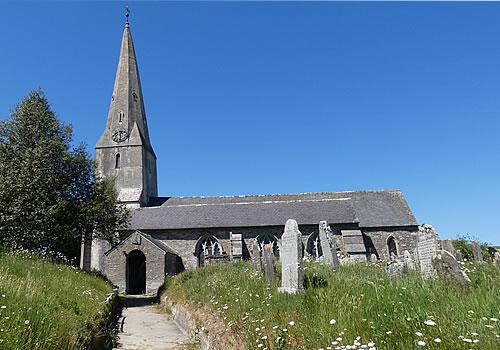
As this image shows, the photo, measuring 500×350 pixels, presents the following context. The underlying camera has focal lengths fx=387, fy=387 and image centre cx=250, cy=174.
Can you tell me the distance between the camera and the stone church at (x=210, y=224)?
87.7ft

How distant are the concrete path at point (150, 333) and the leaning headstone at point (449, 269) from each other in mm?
5388

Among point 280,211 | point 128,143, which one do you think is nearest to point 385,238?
point 280,211

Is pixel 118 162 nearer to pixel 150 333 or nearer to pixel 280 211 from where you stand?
pixel 280 211

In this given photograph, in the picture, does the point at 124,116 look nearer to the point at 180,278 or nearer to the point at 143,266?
the point at 143,266

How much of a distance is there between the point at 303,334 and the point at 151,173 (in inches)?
1418

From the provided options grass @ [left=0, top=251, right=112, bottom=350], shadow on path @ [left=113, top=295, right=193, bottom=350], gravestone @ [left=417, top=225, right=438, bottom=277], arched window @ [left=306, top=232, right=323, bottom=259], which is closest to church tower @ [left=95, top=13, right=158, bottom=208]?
arched window @ [left=306, top=232, right=323, bottom=259]

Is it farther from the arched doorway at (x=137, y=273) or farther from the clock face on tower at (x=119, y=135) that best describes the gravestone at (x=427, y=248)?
the clock face on tower at (x=119, y=135)

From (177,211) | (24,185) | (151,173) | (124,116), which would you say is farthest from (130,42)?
(24,185)

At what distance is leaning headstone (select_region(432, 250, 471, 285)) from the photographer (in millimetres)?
5845

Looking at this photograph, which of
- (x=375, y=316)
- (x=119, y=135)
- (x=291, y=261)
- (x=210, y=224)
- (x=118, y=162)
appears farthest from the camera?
(x=119, y=135)

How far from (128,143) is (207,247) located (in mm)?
13888

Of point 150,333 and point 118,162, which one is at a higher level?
point 118,162

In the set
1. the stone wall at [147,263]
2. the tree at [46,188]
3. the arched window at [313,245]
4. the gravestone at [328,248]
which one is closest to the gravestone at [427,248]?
the gravestone at [328,248]

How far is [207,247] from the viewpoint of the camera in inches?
1182
